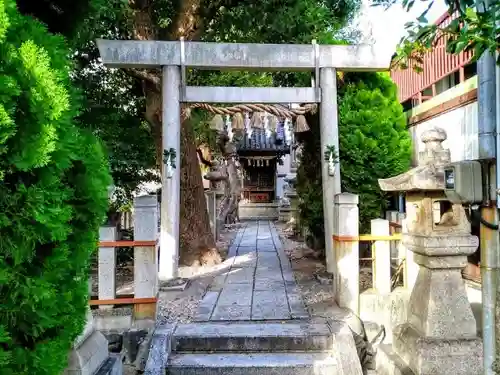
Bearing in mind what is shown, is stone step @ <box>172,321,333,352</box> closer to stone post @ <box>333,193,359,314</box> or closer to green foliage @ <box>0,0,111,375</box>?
stone post @ <box>333,193,359,314</box>

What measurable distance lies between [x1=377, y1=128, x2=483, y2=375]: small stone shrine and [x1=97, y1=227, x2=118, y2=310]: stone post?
10.8ft

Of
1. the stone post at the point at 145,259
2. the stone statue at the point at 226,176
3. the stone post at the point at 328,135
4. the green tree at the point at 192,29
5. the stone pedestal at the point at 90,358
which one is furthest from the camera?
the stone statue at the point at 226,176

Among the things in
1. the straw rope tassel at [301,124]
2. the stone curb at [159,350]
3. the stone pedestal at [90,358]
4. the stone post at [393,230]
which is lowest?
the stone curb at [159,350]

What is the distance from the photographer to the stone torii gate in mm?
6816

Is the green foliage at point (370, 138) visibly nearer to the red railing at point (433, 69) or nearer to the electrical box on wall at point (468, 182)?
the red railing at point (433, 69)

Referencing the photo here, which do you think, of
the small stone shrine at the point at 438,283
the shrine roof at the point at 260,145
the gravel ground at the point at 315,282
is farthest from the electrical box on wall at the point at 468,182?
the shrine roof at the point at 260,145

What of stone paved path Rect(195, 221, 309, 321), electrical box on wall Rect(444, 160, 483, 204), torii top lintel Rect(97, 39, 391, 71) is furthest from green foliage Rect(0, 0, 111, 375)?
torii top lintel Rect(97, 39, 391, 71)

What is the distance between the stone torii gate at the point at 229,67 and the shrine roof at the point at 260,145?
63.5ft

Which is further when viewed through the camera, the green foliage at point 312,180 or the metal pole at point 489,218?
the green foliage at point 312,180

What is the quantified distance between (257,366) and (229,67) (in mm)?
4621

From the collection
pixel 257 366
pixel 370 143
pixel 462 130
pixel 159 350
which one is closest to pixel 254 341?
pixel 257 366

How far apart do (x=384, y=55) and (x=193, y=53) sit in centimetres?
303

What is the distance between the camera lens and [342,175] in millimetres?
7191

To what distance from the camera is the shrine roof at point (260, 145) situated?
26.8 meters
